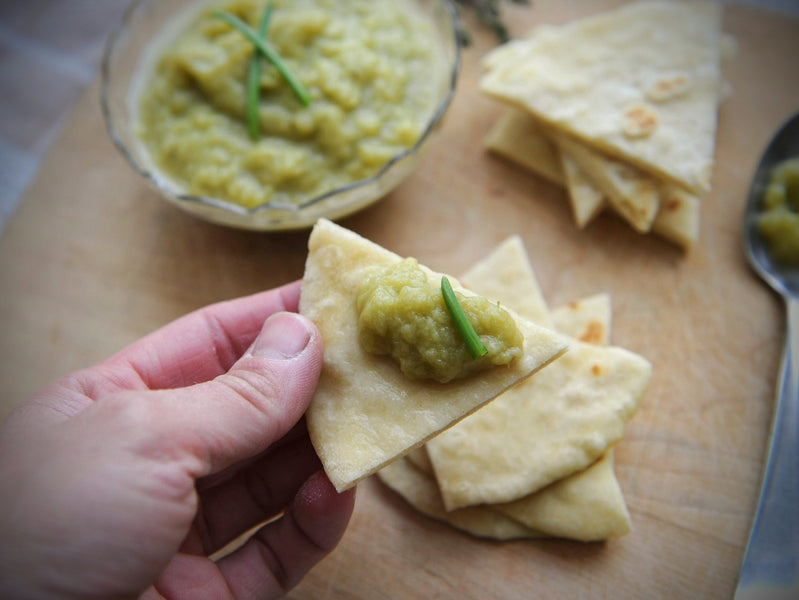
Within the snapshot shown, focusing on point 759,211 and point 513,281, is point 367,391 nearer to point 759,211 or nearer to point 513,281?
point 513,281

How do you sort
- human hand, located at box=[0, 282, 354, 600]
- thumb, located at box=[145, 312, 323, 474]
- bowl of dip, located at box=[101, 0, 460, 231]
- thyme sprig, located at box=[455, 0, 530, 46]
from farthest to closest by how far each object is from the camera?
thyme sprig, located at box=[455, 0, 530, 46] < bowl of dip, located at box=[101, 0, 460, 231] < thumb, located at box=[145, 312, 323, 474] < human hand, located at box=[0, 282, 354, 600]

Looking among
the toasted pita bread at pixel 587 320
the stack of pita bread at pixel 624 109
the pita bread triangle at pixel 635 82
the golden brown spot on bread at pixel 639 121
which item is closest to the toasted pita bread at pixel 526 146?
the stack of pita bread at pixel 624 109

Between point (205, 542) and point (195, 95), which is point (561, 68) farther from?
point (205, 542)

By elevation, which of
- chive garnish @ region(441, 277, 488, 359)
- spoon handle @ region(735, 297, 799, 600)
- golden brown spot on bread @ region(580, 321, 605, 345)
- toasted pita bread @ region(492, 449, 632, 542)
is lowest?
spoon handle @ region(735, 297, 799, 600)

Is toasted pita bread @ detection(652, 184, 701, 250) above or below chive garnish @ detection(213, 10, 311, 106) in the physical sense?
below

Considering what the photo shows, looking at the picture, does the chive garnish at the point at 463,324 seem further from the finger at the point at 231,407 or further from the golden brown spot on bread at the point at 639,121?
the golden brown spot on bread at the point at 639,121

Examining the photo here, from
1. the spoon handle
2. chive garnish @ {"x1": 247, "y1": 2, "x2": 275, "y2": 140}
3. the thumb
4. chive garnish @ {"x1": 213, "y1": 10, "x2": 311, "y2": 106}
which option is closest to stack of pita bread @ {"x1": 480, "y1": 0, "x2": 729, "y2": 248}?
the spoon handle

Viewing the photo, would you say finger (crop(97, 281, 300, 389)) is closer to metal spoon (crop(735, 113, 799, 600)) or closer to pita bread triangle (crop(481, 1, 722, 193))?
pita bread triangle (crop(481, 1, 722, 193))
